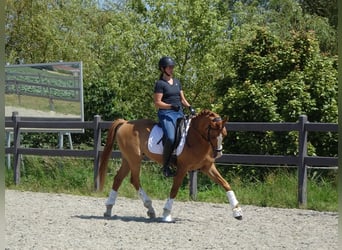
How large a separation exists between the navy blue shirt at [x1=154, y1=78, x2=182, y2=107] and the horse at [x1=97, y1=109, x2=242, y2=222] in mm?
393

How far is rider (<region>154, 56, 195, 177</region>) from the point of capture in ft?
27.7

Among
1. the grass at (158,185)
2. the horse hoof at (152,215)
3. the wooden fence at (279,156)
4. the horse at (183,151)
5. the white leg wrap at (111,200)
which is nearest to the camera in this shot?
the horse at (183,151)

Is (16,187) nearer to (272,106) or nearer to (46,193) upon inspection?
(46,193)

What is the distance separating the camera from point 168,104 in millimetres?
8492

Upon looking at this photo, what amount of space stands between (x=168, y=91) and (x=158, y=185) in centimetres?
406

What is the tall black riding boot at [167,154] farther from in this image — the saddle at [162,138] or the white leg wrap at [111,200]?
the white leg wrap at [111,200]

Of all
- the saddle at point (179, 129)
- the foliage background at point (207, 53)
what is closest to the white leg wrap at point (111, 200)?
the saddle at point (179, 129)

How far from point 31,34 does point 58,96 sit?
12.7 metres

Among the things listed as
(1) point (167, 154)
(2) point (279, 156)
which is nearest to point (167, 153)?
(1) point (167, 154)

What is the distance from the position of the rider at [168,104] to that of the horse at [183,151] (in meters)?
0.20

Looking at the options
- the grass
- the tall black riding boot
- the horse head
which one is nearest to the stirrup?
the tall black riding boot

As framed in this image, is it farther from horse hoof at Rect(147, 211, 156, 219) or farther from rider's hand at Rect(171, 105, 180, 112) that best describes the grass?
rider's hand at Rect(171, 105, 180, 112)

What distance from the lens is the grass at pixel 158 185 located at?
34.3ft

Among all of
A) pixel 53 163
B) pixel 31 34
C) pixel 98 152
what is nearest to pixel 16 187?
pixel 53 163
